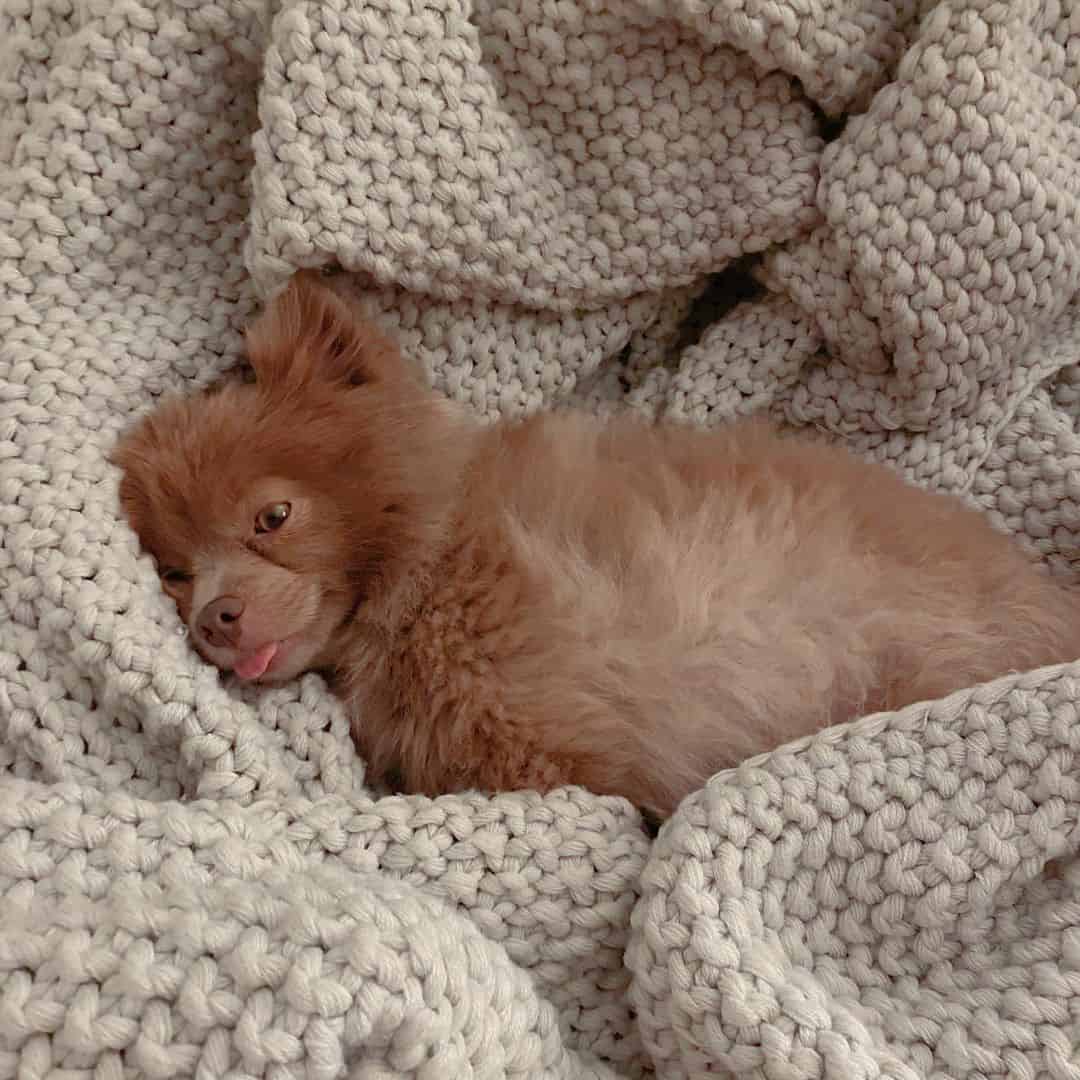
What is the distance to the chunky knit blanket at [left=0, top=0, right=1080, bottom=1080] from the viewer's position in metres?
0.93

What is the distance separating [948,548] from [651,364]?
57 centimetres

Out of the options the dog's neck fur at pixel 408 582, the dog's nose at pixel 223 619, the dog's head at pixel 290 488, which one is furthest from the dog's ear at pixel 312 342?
the dog's nose at pixel 223 619

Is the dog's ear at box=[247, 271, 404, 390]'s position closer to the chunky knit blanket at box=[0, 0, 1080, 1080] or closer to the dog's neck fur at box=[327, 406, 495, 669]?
the chunky knit blanket at box=[0, 0, 1080, 1080]

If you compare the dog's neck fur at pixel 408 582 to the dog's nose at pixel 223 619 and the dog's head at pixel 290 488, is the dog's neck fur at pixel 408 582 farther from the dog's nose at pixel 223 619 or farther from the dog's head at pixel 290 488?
the dog's nose at pixel 223 619

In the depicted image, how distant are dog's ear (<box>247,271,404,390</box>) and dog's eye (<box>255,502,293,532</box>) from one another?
6.4 inches

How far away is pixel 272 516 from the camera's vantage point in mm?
1233

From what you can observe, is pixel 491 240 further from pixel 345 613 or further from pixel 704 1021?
pixel 704 1021

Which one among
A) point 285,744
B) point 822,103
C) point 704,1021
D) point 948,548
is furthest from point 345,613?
point 822,103

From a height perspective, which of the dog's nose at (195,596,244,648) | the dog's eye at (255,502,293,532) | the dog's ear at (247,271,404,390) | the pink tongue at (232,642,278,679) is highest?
the dog's ear at (247,271,404,390)

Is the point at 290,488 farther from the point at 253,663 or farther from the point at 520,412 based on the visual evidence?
the point at 520,412

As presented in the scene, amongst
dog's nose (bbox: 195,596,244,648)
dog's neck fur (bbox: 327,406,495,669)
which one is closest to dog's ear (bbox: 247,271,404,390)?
dog's neck fur (bbox: 327,406,495,669)

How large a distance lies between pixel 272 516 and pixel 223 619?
0.14 m

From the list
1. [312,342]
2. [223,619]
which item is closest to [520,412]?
[312,342]

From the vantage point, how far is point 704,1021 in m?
0.97
